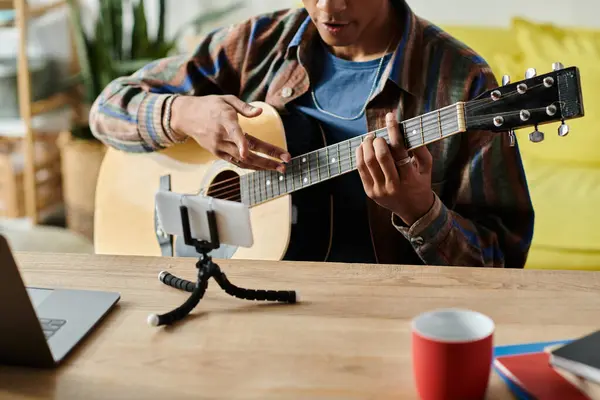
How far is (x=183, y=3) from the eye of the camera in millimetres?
3244

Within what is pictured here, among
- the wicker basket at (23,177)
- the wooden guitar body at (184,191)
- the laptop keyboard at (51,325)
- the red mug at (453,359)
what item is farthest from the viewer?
the wicker basket at (23,177)

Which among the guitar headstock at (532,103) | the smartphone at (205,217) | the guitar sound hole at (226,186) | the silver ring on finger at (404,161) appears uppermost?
the guitar headstock at (532,103)

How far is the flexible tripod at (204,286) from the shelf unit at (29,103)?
2.20 meters

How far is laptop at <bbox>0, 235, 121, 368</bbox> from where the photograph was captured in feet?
2.62

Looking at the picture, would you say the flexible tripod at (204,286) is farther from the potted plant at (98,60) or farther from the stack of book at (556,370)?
the potted plant at (98,60)

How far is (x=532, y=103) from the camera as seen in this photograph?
1029mm

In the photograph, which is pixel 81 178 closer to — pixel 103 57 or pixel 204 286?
pixel 103 57

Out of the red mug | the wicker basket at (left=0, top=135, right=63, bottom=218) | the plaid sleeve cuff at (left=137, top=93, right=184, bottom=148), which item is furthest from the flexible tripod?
the wicker basket at (left=0, top=135, right=63, bottom=218)

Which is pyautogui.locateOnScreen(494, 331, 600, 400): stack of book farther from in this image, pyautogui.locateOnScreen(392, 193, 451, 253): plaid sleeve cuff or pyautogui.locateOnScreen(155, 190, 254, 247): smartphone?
pyautogui.locateOnScreen(392, 193, 451, 253): plaid sleeve cuff

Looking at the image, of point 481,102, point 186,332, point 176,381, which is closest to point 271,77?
point 481,102

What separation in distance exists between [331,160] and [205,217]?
0.41 m

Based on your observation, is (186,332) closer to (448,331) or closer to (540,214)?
(448,331)

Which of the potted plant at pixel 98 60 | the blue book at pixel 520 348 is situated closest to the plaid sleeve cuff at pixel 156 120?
the blue book at pixel 520 348

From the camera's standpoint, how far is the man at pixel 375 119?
1.29 meters
